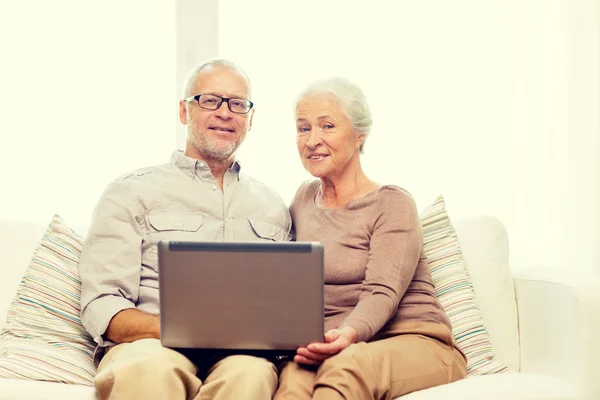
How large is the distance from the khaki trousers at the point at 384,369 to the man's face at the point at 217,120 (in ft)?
2.47

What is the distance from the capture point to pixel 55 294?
1877 mm

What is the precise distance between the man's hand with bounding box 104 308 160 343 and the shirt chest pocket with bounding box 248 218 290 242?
433 mm

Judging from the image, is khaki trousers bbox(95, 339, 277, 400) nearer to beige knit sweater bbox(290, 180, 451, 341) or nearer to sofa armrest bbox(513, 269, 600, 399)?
beige knit sweater bbox(290, 180, 451, 341)

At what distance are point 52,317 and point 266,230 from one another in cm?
63

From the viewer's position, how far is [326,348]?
1497 mm

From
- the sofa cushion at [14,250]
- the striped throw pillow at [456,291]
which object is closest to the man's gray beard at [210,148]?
the sofa cushion at [14,250]

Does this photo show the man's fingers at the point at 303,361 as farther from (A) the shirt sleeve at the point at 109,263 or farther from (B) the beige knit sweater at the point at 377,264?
(A) the shirt sleeve at the point at 109,263

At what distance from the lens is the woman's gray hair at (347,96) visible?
1.94 metres

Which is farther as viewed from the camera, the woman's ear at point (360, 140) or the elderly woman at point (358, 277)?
the woman's ear at point (360, 140)

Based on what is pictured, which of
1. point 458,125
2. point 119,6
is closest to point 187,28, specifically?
point 119,6

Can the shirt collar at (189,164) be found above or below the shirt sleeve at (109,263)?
above

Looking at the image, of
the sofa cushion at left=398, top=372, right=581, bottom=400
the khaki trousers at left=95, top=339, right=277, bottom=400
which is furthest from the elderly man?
the sofa cushion at left=398, top=372, right=581, bottom=400

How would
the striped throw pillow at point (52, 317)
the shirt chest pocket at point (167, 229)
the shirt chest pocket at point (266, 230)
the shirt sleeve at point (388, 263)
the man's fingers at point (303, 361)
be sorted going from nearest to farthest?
the man's fingers at point (303, 361)
the shirt sleeve at point (388, 263)
the striped throw pillow at point (52, 317)
the shirt chest pocket at point (167, 229)
the shirt chest pocket at point (266, 230)

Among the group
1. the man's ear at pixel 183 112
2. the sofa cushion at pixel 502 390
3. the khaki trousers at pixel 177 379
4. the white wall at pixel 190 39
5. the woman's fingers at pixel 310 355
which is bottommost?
the sofa cushion at pixel 502 390
